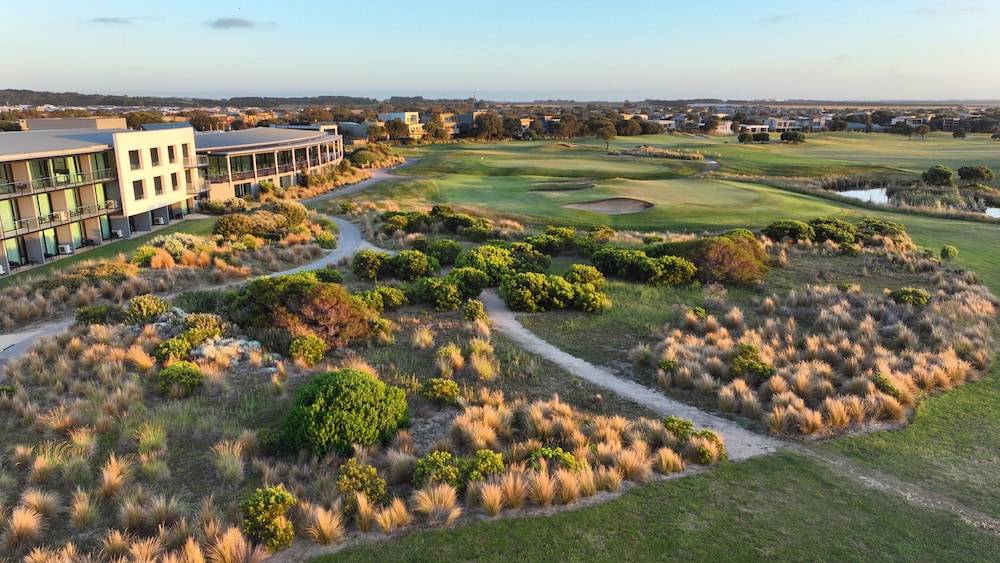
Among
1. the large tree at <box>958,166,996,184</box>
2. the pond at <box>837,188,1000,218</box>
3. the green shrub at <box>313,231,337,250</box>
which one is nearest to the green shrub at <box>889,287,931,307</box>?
the green shrub at <box>313,231,337,250</box>

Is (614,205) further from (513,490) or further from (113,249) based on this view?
(513,490)

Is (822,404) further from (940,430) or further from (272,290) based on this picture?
(272,290)

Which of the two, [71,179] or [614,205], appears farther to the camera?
[614,205]

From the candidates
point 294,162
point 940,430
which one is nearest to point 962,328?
point 940,430

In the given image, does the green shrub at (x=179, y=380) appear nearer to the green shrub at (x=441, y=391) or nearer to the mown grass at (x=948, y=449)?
the green shrub at (x=441, y=391)

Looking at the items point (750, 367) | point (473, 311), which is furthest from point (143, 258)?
point (750, 367)

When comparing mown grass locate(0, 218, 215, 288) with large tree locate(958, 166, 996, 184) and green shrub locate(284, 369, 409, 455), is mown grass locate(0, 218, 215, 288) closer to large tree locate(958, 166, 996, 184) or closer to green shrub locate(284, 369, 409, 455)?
green shrub locate(284, 369, 409, 455)
